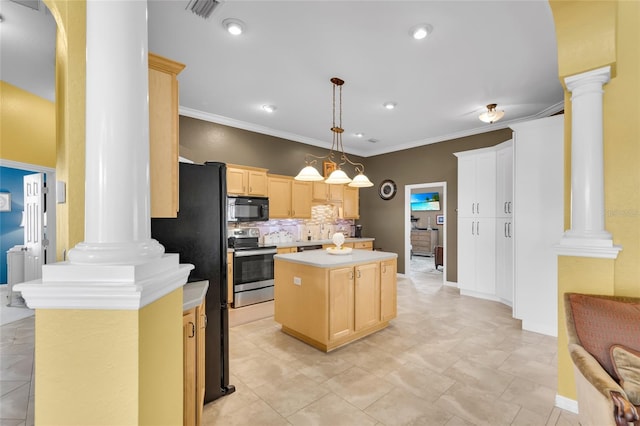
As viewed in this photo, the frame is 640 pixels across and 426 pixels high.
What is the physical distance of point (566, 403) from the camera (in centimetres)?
205

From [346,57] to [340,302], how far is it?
8.41 feet

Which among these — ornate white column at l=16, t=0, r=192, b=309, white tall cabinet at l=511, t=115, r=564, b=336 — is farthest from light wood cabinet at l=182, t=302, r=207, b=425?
white tall cabinet at l=511, t=115, r=564, b=336

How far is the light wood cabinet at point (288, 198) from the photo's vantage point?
17.5ft

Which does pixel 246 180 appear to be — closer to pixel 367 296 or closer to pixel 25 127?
pixel 367 296

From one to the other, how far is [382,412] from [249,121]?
4570mm

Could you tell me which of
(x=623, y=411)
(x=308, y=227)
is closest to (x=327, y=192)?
(x=308, y=227)

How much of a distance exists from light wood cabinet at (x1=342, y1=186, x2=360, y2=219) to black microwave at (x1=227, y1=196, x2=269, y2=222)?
2233mm

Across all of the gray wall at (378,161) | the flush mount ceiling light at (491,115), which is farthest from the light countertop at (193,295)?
the flush mount ceiling light at (491,115)

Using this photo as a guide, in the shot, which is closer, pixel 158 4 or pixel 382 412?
pixel 382 412

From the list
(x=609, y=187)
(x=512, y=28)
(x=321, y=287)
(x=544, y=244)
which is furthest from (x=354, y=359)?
(x=512, y=28)

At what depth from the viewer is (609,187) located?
2.00 metres

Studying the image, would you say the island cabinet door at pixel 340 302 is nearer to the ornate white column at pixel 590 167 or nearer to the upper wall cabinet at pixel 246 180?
the ornate white column at pixel 590 167

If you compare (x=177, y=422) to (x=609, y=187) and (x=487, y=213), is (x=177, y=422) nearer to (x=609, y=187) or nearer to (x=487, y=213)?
(x=609, y=187)

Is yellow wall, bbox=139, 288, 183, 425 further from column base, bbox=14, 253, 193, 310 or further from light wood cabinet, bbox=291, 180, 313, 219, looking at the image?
light wood cabinet, bbox=291, 180, 313, 219
